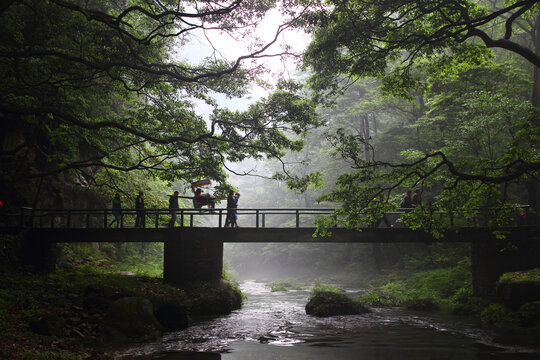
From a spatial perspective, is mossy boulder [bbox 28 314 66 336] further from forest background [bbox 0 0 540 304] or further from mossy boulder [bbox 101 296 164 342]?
forest background [bbox 0 0 540 304]

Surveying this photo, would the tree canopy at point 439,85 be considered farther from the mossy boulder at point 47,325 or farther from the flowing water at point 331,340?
the mossy boulder at point 47,325

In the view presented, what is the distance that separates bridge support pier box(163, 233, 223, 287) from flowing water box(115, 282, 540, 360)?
2.63 m

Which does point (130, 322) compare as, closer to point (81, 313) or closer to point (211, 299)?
point (81, 313)

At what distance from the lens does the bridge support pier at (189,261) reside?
53.3ft

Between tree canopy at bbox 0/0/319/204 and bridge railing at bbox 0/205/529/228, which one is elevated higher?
tree canopy at bbox 0/0/319/204

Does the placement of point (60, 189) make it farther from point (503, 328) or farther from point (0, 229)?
point (503, 328)

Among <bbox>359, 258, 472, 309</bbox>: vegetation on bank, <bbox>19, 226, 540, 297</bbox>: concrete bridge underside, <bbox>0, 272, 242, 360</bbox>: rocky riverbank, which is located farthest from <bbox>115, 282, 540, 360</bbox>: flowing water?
<bbox>19, 226, 540, 297</bbox>: concrete bridge underside

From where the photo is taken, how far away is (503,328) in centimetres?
1235

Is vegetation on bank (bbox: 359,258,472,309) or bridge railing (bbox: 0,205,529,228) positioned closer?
bridge railing (bbox: 0,205,529,228)

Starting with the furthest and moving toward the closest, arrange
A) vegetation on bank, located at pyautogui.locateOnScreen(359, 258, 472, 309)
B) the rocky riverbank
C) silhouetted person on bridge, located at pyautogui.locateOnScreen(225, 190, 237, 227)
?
silhouetted person on bridge, located at pyautogui.locateOnScreen(225, 190, 237, 227), vegetation on bank, located at pyautogui.locateOnScreen(359, 258, 472, 309), the rocky riverbank

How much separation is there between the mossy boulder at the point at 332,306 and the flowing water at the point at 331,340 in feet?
1.63

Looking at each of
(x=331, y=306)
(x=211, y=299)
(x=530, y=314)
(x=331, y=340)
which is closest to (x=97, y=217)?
(x=211, y=299)

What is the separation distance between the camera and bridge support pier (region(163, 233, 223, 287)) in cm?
1623

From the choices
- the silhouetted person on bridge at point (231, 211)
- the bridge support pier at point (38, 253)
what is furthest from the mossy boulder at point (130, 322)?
the bridge support pier at point (38, 253)
